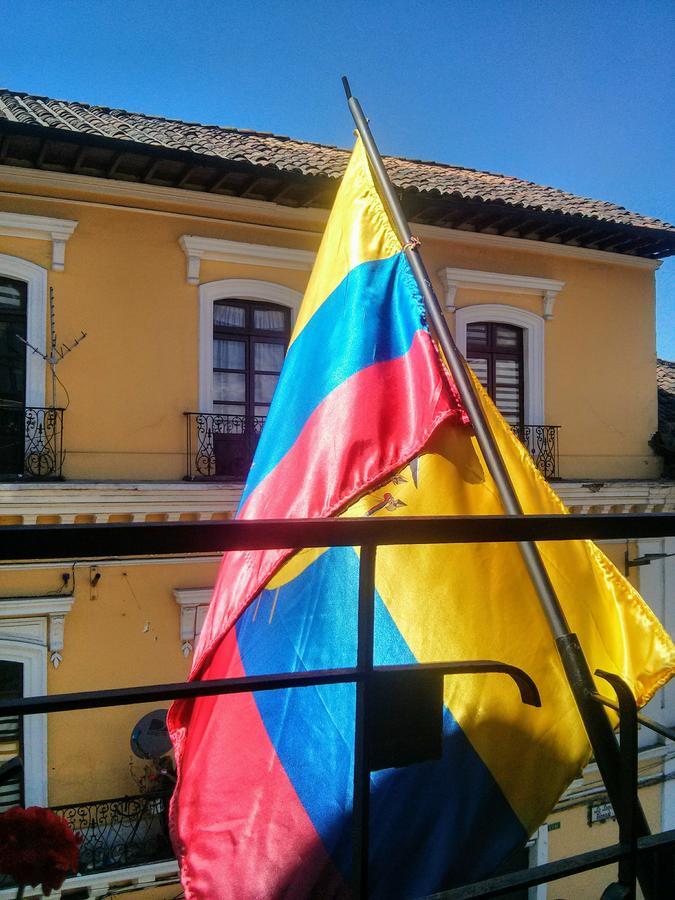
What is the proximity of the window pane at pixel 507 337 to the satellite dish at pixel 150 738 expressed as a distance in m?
6.79

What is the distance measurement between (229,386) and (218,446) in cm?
81

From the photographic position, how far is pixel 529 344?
10742 millimetres

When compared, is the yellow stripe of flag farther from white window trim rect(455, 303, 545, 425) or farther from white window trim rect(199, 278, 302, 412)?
white window trim rect(455, 303, 545, 425)

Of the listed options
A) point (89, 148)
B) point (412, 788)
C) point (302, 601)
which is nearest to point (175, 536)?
point (412, 788)

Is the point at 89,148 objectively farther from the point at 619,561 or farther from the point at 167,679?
the point at 619,561

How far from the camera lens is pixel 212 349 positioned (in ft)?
28.8

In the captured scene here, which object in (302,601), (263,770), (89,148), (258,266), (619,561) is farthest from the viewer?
(619,561)

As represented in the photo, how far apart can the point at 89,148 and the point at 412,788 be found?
294 inches

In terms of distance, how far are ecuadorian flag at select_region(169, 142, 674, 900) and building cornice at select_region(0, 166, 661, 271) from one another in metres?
6.02

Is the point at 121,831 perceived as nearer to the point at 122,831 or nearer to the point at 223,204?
the point at 122,831

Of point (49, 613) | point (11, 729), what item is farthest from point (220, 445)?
point (11, 729)

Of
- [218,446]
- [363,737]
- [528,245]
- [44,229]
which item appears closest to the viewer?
[363,737]

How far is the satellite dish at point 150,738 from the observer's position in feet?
25.4

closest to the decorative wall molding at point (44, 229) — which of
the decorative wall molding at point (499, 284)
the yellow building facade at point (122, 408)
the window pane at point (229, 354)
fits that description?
the yellow building facade at point (122, 408)
